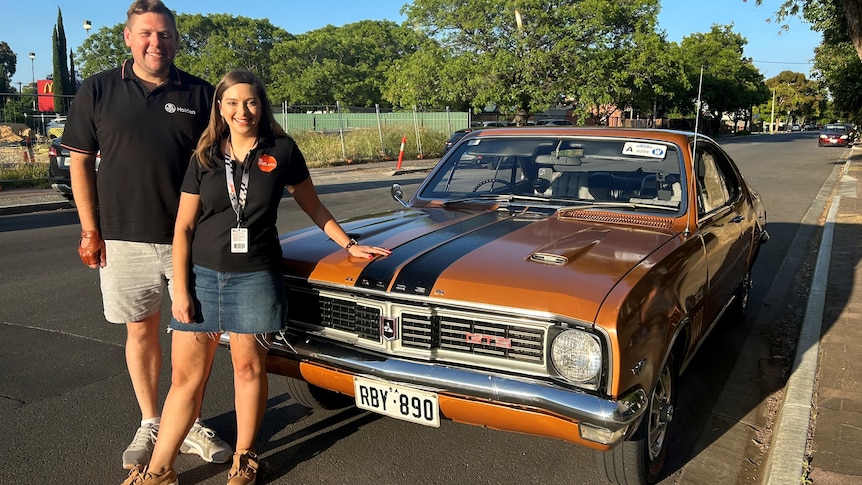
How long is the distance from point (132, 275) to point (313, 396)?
1266 millimetres

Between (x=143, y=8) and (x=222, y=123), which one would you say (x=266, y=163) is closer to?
(x=222, y=123)

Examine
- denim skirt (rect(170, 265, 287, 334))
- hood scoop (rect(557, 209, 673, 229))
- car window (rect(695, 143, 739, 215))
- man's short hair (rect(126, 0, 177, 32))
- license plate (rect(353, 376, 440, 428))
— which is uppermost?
man's short hair (rect(126, 0, 177, 32))

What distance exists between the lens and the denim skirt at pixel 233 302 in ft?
9.30

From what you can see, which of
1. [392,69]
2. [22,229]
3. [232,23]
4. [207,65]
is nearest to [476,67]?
[392,69]

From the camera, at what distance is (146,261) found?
3111mm

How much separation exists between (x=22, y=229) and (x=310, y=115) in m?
19.0

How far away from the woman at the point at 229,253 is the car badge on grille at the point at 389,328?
1.42ft

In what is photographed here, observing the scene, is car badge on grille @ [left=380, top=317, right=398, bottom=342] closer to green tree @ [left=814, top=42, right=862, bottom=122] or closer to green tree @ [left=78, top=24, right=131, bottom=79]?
green tree @ [left=814, top=42, right=862, bottom=122]

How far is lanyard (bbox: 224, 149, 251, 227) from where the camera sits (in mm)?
2740

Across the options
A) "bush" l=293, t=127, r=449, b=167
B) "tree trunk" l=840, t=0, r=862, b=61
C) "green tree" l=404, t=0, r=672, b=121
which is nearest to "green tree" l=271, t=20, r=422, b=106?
"green tree" l=404, t=0, r=672, b=121

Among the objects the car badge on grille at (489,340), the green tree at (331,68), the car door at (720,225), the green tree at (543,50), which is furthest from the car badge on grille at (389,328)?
the green tree at (331,68)

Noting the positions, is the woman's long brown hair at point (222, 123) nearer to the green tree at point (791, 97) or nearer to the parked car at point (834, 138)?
the parked car at point (834, 138)

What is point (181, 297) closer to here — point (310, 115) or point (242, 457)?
point (242, 457)

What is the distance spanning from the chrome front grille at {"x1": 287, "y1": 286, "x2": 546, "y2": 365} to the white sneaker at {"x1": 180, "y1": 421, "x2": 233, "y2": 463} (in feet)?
2.79
